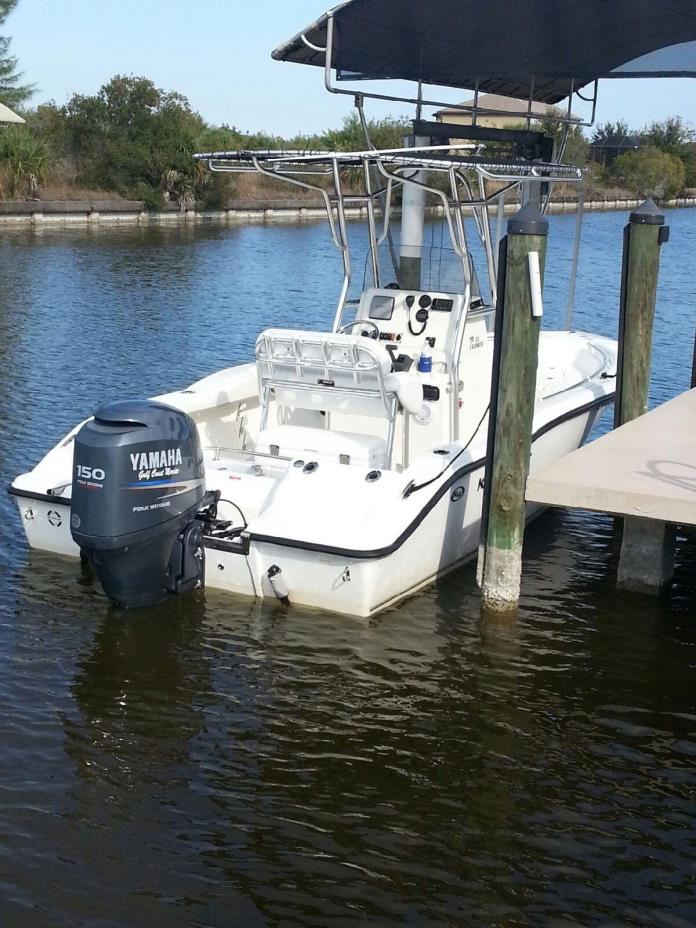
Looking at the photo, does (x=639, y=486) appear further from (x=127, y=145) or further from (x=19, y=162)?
(x=127, y=145)

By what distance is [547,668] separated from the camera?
24.3ft

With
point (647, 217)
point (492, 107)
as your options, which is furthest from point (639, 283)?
point (492, 107)

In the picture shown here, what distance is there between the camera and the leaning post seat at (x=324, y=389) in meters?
8.34

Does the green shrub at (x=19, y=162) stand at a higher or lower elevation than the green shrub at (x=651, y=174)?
lower

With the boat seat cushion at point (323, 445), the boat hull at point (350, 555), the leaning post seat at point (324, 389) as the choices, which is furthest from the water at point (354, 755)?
the leaning post seat at point (324, 389)

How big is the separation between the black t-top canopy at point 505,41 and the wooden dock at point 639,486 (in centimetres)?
387

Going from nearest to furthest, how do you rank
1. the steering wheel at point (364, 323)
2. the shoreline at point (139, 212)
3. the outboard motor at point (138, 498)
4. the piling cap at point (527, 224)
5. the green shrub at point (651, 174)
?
1. the outboard motor at point (138, 498)
2. the piling cap at point (527, 224)
3. the steering wheel at point (364, 323)
4. the shoreline at point (139, 212)
5. the green shrub at point (651, 174)

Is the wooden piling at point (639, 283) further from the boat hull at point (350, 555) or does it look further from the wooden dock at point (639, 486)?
the boat hull at point (350, 555)

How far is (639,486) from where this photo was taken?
7699mm

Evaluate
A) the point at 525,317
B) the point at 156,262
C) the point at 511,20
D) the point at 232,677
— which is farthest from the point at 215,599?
the point at 156,262

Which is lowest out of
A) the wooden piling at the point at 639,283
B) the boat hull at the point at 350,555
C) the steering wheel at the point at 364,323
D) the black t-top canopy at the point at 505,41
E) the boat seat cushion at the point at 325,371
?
the boat hull at the point at 350,555

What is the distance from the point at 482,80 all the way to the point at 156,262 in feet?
64.2

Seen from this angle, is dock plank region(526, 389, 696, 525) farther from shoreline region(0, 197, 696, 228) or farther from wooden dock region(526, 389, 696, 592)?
shoreline region(0, 197, 696, 228)

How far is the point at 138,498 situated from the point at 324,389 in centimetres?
210
